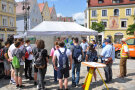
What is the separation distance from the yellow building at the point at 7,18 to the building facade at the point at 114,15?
57.8 feet

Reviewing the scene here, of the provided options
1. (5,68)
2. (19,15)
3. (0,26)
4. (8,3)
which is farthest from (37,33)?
(19,15)

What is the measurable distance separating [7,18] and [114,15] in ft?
78.1

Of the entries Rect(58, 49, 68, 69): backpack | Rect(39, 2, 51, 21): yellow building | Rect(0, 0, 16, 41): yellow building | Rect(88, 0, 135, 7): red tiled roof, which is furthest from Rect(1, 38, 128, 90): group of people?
Rect(39, 2, 51, 21): yellow building

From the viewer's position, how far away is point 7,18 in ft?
100

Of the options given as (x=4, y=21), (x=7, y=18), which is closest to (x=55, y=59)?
(x=4, y=21)

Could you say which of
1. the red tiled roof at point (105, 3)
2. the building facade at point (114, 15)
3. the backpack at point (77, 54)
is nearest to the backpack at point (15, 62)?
the backpack at point (77, 54)

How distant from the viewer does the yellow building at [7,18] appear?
29031 mm

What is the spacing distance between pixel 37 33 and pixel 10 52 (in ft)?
13.7

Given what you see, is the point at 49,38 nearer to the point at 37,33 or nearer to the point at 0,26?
the point at 37,33

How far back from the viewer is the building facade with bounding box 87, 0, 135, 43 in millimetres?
32938

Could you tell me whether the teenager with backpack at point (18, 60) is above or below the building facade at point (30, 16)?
below

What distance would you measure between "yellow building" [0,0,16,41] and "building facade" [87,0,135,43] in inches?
694

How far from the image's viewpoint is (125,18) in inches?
1302

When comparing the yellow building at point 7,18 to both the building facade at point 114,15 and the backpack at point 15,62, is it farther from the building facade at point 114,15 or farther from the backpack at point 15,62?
the backpack at point 15,62
